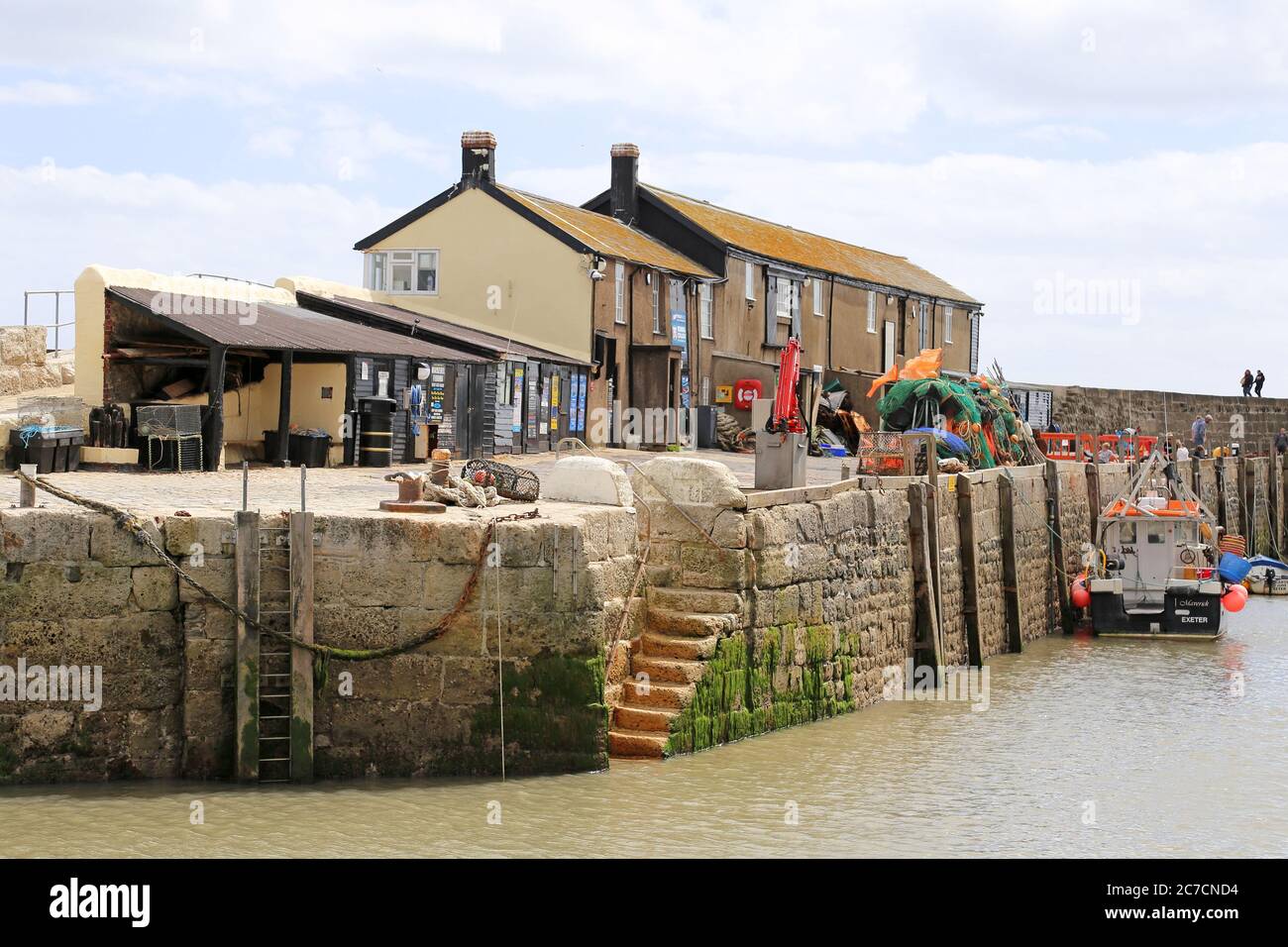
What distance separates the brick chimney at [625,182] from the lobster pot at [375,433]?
15164 millimetres

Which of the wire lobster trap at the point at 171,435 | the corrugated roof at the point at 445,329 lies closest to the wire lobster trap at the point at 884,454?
the corrugated roof at the point at 445,329

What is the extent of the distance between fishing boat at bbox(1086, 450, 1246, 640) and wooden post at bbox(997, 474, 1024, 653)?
2.04m

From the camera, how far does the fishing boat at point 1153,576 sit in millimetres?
26938

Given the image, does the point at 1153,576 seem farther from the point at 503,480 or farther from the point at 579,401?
the point at 503,480

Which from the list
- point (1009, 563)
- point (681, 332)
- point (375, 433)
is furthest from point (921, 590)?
point (681, 332)

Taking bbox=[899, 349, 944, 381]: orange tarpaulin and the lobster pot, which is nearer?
the lobster pot

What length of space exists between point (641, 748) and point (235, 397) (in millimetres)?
12876

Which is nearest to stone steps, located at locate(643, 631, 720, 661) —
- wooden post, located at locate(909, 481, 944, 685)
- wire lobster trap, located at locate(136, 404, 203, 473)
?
wooden post, located at locate(909, 481, 944, 685)

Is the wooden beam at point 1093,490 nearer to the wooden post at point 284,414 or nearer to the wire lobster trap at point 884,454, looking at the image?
the wire lobster trap at point 884,454

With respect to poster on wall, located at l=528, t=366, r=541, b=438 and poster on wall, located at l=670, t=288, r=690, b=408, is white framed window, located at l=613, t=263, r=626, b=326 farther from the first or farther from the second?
poster on wall, located at l=528, t=366, r=541, b=438

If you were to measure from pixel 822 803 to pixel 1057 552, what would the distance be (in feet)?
55.6

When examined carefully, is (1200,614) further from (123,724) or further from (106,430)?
(123,724)

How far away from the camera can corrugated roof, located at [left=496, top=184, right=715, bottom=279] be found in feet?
111
